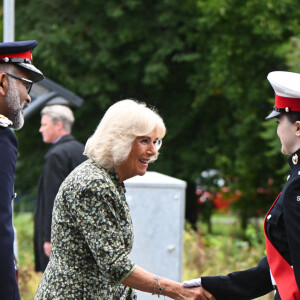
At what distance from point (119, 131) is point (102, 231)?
0.54 m

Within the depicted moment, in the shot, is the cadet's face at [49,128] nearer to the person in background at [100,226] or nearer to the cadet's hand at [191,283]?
the cadet's hand at [191,283]

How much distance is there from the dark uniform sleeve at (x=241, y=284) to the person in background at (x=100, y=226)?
588 mm

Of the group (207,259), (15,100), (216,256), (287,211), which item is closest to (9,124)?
(15,100)

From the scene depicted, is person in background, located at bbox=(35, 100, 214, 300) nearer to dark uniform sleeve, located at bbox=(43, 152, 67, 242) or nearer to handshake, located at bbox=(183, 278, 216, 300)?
handshake, located at bbox=(183, 278, 216, 300)

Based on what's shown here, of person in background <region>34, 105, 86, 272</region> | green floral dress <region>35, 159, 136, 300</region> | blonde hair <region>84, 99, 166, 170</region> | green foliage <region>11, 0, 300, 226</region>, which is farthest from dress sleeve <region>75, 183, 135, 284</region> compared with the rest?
green foliage <region>11, 0, 300, 226</region>

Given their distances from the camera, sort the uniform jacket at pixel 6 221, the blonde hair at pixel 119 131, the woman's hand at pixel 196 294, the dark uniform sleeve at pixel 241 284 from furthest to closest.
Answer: the dark uniform sleeve at pixel 241 284 → the woman's hand at pixel 196 294 → the blonde hair at pixel 119 131 → the uniform jacket at pixel 6 221

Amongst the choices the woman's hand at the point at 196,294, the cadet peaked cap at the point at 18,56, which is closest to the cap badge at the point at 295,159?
the woman's hand at the point at 196,294

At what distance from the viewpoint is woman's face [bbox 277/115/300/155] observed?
3.50 meters

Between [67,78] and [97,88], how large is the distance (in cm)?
67

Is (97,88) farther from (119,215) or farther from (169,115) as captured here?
(119,215)

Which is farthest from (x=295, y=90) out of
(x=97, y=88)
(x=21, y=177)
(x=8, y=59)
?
(x=21, y=177)

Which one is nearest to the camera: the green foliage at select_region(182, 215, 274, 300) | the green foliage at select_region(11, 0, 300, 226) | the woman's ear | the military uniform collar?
the woman's ear

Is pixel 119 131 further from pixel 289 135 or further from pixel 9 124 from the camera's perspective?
pixel 289 135

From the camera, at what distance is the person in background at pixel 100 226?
11.4ft
